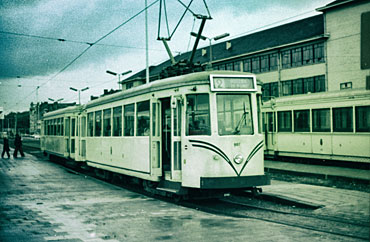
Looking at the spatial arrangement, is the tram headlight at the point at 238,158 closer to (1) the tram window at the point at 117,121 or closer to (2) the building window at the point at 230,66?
(1) the tram window at the point at 117,121

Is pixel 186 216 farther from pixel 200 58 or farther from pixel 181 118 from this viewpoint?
pixel 200 58

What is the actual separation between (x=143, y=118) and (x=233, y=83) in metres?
3.02

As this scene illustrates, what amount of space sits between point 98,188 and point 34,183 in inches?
102

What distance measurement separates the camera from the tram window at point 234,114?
9.80m

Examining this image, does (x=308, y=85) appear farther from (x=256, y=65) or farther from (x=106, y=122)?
(x=106, y=122)

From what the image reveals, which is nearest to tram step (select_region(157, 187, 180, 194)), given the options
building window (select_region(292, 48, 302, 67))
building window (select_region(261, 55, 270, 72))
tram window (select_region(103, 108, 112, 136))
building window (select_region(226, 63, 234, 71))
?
tram window (select_region(103, 108, 112, 136))

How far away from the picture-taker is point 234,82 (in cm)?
1002

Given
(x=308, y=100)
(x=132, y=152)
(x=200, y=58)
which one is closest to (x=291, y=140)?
(x=308, y=100)

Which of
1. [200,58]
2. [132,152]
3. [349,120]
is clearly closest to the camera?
[132,152]

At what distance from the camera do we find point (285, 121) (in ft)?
71.2

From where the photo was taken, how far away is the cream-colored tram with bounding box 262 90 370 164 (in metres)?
16.8

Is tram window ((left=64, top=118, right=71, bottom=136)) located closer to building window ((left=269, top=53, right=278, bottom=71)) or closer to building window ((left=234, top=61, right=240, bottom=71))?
building window ((left=269, top=53, right=278, bottom=71))

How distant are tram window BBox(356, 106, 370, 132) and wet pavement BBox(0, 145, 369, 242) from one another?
515 cm

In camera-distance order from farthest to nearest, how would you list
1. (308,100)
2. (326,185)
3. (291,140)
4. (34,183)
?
(291,140), (308,100), (34,183), (326,185)
